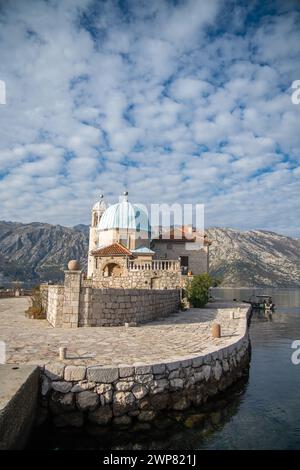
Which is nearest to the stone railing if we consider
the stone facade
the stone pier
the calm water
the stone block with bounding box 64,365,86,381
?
the stone facade

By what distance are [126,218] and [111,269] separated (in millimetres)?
6578

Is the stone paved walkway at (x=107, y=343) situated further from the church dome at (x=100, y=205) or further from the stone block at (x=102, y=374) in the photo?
the church dome at (x=100, y=205)

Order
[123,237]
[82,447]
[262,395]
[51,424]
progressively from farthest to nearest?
[123,237], [262,395], [51,424], [82,447]

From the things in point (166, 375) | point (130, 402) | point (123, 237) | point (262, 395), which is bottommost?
point (262, 395)

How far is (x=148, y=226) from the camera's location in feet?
121

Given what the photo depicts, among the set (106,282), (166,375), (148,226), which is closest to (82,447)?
(166,375)

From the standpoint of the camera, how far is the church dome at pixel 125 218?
3506 cm

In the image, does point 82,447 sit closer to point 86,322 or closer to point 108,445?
point 108,445

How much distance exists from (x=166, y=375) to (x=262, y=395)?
162 inches

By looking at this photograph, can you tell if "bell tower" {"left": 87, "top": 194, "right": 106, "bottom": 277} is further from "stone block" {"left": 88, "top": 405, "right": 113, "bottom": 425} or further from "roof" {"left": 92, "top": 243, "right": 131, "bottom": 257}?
"stone block" {"left": 88, "top": 405, "right": 113, "bottom": 425}

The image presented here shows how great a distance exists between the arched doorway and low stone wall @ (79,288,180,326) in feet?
47.3

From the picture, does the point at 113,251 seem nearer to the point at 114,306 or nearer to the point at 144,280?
the point at 144,280

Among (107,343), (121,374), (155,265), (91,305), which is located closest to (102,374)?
(121,374)

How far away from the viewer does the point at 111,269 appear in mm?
31531
